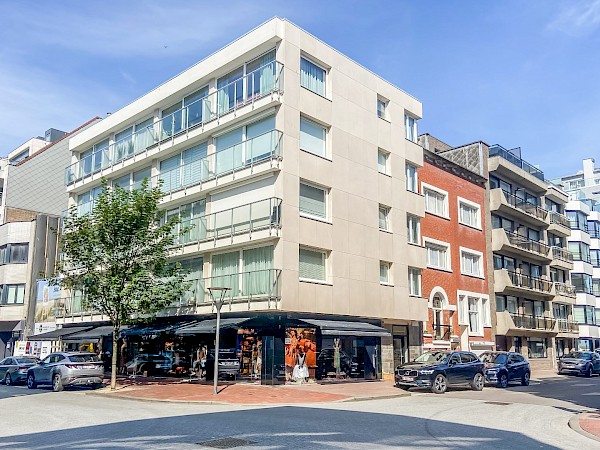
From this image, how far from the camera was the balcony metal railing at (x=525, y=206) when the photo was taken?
42.1 meters

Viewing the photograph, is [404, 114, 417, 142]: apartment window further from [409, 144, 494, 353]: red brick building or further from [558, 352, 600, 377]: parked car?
[558, 352, 600, 377]: parked car

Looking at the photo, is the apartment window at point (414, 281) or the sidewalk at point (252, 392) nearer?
the sidewalk at point (252, 392)

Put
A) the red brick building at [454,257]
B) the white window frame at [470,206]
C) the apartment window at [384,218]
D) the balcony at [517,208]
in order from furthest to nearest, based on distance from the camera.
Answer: the balcony at [517,208], the white window frame at [470,206], the red brick building at [454,257], the apartment window at [384,218]

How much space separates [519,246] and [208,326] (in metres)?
27.1

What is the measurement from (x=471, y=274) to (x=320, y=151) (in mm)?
16381

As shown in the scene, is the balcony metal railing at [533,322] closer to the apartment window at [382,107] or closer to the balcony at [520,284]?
the balcony at [520,284]

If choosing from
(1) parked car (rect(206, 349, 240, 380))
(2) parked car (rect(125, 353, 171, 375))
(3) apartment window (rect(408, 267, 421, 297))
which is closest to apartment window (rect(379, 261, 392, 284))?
(3) apartment window (rect(408, 267, 421, 297))

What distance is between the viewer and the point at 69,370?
22.2 m

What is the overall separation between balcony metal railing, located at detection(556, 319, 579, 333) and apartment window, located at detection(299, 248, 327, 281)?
93.7 feet

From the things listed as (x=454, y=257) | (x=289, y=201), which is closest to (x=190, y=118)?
(x=289, y=201)

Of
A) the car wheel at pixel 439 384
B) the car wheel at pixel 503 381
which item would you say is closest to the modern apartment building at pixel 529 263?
the car wheel at pixel 503 381

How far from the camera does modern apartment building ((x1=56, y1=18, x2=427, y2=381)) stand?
23828mm

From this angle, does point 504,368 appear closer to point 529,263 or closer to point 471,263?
point 471,263

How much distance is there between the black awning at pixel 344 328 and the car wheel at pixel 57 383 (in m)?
9.39
